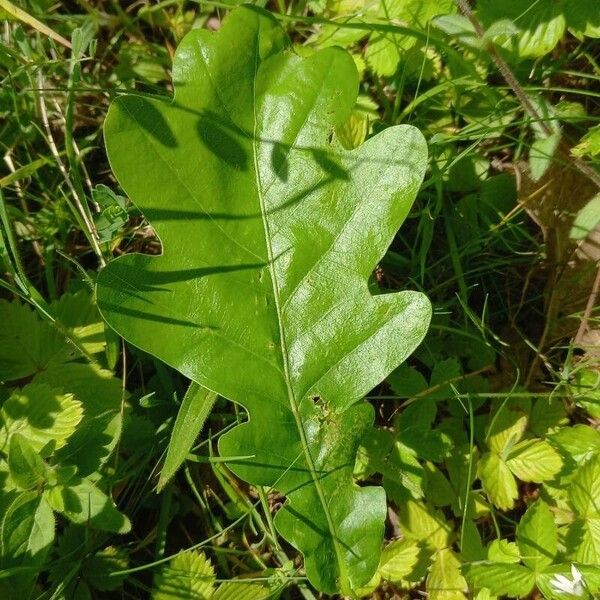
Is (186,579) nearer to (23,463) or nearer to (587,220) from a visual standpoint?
(23,463)

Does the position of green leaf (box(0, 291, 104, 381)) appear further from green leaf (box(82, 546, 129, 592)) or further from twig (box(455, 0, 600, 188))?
twig (box(455, 0, 600, 188))

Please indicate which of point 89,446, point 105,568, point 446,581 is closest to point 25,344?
point 89,446

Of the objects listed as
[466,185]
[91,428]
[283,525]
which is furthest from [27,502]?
[466,185]

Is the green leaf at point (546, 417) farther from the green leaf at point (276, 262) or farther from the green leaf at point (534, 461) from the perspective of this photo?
the green leaf at point (276, 262)

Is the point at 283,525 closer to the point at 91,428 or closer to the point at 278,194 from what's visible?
the point at 91,428

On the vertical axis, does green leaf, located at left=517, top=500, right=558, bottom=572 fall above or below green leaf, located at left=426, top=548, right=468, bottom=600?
above

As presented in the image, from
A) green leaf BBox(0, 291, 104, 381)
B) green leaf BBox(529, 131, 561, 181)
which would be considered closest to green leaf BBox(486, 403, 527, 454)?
green leaf BBox(529, 131, 561, 181)
